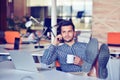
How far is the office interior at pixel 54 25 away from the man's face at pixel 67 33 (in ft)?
1.41

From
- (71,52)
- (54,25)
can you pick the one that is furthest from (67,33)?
(54,25)

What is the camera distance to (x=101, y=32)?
7.89m

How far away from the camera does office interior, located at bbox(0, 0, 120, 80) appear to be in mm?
3006

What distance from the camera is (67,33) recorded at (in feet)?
11.7

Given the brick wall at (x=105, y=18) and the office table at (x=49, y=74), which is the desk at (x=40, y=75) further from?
the brick wall at (x=105, y=18)

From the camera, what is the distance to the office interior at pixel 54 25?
118 inches

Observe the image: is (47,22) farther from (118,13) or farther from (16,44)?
(16,44)

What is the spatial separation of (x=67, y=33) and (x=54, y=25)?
1.53 m

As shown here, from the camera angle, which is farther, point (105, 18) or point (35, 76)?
point (105, 18)

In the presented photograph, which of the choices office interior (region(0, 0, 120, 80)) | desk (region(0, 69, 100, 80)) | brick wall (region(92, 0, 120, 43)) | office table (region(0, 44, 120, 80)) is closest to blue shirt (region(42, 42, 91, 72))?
→ office interior (region(0, 0, 120, 80))

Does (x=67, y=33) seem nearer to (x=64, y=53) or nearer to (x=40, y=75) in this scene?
(x=64, y=53)

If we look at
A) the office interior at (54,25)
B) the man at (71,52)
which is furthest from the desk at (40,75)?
the man at (71,52)

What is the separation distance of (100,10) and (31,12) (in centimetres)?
489

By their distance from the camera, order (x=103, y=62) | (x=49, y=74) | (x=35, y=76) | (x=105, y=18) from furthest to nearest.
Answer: (x=105, y=18) → (x=103, y=62) → (x=49, y=74) → (x=35, y=76)
